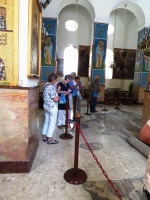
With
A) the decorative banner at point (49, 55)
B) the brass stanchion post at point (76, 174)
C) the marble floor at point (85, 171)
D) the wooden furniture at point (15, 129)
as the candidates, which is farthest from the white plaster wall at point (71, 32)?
the brass stanchion post at point (76, 174)

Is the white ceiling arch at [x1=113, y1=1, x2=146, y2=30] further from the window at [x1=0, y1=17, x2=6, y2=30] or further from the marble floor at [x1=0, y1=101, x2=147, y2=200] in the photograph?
the window at [x1=0, y1=17, x2=6, y2=30]

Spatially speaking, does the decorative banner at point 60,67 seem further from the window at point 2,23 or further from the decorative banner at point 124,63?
the window at point 2,23

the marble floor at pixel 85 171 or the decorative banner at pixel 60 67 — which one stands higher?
the decorative banner at pixel 60 67

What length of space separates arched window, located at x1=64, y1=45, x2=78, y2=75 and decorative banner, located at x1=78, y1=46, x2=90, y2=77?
400mm

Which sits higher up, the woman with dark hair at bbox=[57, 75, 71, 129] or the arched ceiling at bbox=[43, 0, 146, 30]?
the arched ceiling at bbox=[43, 0, 146, 30]

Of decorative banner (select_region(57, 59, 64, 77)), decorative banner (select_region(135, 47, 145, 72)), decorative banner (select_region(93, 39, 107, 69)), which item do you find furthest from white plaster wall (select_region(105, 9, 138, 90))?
decorative banner (select_region(57, 59, 64, 77))

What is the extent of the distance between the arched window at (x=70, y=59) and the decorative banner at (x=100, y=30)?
3.74 metres

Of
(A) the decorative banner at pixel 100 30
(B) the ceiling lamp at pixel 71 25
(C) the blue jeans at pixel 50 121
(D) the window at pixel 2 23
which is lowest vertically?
(C) the blue jeans at pixel 50 121

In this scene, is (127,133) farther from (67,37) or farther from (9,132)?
(67,37)

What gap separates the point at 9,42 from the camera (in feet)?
9.43

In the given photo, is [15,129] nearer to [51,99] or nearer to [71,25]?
[51,99]

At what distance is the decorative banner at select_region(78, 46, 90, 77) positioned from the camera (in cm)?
1502

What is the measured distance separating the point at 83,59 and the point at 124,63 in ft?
12.5

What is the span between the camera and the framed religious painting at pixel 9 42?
281cm
